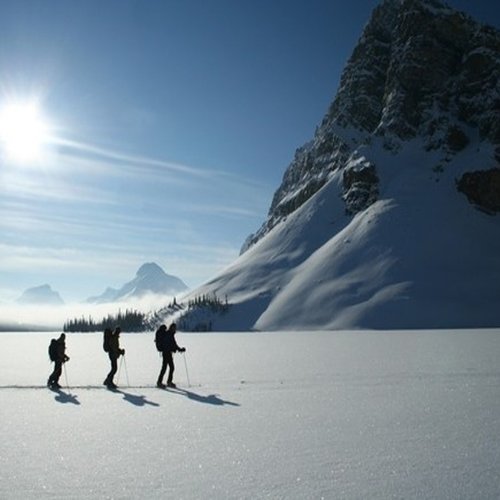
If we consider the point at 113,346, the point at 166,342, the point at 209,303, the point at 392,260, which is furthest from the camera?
the point at 209,303

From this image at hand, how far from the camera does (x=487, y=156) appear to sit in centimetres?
18338

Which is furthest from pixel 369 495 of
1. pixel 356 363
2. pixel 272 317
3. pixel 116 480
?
pixel 272 317

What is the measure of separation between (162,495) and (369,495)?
2.92 m

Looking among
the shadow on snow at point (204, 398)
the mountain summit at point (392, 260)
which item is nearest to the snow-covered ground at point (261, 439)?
the shadow on snow at point (204, 398)

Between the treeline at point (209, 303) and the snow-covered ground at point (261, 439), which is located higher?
the treeline at point (209, 303)

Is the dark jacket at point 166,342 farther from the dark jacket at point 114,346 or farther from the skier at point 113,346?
the dark jacket at point 114,346

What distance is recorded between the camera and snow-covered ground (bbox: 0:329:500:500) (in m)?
8.13

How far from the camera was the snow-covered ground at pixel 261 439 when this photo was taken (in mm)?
8133

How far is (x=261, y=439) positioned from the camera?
37.0ft

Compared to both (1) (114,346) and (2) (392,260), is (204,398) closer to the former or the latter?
(1) (114,346)

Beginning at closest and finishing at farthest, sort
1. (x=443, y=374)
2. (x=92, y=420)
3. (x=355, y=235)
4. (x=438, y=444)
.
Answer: (x=438, y=444) < (x=92, y=420) < (x=443, y=374) < (x=355, y=235)

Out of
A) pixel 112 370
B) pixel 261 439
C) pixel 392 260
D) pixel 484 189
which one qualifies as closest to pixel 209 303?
pixel 392 260

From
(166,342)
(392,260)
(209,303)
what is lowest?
(166,342)

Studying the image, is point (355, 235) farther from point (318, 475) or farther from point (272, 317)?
point (318, 475)
